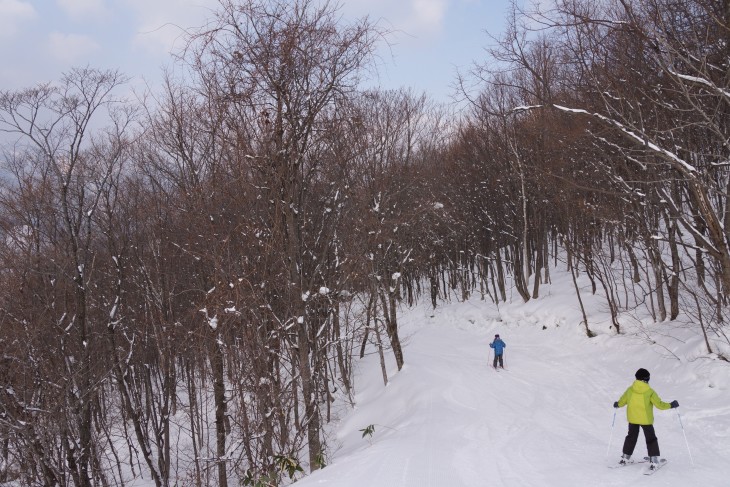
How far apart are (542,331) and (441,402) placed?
33.6 ft

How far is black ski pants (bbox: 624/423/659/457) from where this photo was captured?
6711 millimetres

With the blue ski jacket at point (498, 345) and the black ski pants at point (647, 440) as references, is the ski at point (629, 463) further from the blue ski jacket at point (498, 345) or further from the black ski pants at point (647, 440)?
the blue ski jacket at point (498, 345)

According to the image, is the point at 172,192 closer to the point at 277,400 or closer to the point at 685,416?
the point at 277,400

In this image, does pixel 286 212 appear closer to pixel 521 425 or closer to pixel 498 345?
pixel 521 425

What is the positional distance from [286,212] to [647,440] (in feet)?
21.1

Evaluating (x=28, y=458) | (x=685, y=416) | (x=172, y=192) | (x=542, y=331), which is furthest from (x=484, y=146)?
(x=28, y=458)

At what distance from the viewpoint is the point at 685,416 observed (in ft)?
30.2

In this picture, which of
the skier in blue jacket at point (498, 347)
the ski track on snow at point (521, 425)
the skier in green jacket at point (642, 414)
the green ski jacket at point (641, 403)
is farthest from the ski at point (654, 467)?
the skier in blue jacket at point (498, 347)

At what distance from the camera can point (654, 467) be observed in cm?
663

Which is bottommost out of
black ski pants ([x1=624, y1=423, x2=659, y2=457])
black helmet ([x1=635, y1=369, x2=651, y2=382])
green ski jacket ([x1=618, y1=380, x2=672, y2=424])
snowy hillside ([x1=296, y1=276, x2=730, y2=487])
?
snowy hillside ([x1=296, y1=276, x2=730, y2=487])

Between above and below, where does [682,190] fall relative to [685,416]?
above

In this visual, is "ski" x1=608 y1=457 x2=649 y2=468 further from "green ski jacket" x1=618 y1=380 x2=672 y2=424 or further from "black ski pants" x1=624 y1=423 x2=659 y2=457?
"green ski jacket" x1=618 y1=380 x2=672 y2=424

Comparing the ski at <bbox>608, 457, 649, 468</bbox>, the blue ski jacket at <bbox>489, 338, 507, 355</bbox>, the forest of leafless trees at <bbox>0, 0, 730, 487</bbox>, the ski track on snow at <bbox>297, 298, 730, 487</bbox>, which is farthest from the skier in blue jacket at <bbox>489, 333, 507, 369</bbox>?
the ski at <bbox>608, 457, 649, 468</bbox>

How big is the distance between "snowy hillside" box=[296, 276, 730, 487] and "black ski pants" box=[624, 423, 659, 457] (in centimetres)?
27
